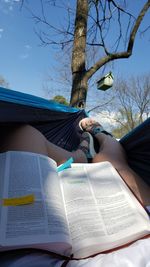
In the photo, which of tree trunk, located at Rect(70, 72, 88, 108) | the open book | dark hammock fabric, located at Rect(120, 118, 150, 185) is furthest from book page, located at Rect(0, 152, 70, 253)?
tree trunk, located at Rect(70, 72, 88, 108)

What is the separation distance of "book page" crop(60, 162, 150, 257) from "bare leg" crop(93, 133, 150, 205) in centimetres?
9

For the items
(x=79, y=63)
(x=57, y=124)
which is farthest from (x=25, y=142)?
(x=79, y=63)

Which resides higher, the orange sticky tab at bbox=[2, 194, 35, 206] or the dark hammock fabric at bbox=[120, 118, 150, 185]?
the dark hammock fabric at bbox=[120, 118, 150, 185]

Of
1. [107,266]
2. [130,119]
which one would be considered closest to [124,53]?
[107,266]

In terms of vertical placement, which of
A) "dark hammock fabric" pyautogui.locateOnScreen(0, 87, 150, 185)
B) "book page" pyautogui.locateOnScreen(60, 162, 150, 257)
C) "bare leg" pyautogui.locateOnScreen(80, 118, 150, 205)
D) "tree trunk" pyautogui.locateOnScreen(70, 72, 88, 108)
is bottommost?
"book page" pyautogui.locateOnScreen(60, 162, 150, 257)

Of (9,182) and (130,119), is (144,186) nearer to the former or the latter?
(9,182)

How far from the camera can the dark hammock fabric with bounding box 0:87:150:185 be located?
31.8 inches

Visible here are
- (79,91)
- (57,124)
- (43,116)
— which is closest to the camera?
(43,116)

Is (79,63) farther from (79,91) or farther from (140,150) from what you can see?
(140,150)

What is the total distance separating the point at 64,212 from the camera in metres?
0.54

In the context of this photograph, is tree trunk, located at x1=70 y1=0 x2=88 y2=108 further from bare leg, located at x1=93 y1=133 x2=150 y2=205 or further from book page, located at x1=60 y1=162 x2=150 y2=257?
book page, located at x1=60 y1=162 x2=150 y2=257

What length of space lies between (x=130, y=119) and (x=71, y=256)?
10.4m

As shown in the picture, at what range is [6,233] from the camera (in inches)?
17.1

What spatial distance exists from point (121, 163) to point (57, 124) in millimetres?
529
